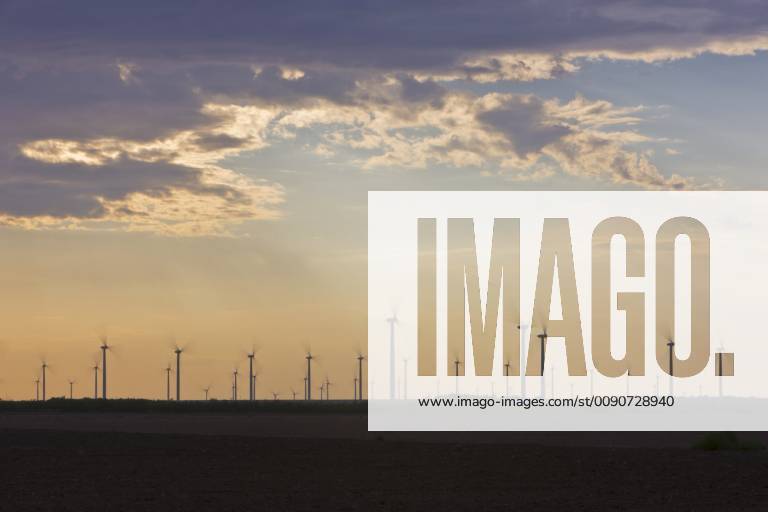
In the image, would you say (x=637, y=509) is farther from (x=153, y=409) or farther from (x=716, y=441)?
(x=153, y=409)

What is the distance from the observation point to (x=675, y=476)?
48.7 m

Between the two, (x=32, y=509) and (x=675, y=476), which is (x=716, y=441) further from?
(x=32, y=509)

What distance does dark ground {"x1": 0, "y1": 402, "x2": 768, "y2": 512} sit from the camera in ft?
134

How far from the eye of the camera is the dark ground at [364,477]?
40781 millimetres

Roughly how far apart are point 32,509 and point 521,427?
243ft

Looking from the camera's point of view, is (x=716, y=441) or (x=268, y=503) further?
(x=716, y=441)

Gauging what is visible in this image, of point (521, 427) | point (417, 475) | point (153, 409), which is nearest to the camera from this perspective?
point (417, 475)

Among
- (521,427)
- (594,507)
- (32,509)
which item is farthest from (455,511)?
(521,427)

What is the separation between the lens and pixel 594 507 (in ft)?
131

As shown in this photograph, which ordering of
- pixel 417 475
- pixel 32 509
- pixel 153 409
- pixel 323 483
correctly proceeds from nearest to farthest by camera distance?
pixel 32 509 < pixel 323 483 < pixel 417 475 < pixel 153 409

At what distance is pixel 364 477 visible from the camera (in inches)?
1950

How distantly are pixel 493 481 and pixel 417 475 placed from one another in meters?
3.56

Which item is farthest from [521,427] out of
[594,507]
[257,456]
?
[594,507]

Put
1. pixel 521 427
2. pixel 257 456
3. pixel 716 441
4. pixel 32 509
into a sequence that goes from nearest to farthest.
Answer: pixel 32 509 < pixel 257 456 < pixel 716 441 < pixel 521 427
